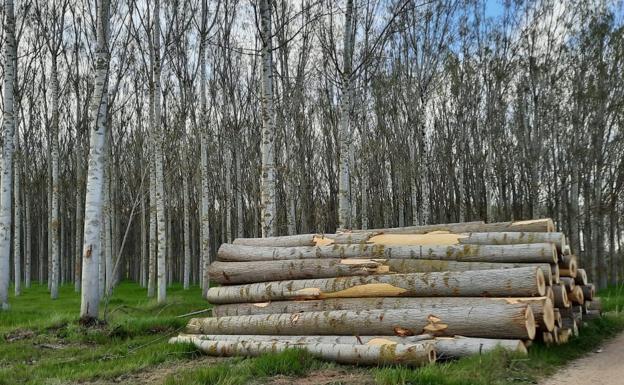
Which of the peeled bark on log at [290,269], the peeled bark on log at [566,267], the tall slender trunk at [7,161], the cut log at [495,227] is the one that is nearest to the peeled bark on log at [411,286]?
the peeled bark on log at [290,269]

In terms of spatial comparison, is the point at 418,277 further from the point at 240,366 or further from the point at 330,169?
the point at 330,169

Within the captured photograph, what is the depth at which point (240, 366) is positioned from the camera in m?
6.12

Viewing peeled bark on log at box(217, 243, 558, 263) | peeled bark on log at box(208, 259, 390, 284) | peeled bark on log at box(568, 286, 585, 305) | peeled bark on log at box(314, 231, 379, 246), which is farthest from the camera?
peeled bark on log at box(314, 231, 379, 246)

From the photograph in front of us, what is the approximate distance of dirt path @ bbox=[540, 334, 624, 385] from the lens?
5.70 meters

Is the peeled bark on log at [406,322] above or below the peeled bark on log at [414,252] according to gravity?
below

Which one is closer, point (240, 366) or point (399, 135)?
point (240, 366)

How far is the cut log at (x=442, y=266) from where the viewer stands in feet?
23.7

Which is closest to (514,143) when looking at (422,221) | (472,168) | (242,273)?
(472,168)

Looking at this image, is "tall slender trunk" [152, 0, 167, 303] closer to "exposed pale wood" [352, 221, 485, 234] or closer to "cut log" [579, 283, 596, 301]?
"exposed pale wood" [352, 221, 485, 234]

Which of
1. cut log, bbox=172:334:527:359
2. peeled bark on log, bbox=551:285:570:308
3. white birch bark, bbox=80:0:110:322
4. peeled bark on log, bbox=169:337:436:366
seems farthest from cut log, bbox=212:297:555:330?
white birch bark, bbox=80:0:110:322

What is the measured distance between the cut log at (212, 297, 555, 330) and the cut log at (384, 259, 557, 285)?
0.56 meters

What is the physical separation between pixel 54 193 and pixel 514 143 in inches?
919

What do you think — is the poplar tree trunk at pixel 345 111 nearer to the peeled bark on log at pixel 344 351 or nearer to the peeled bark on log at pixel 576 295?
the peeled bark on log at pixel 576 295

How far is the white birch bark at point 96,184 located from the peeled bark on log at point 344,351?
118 inches
